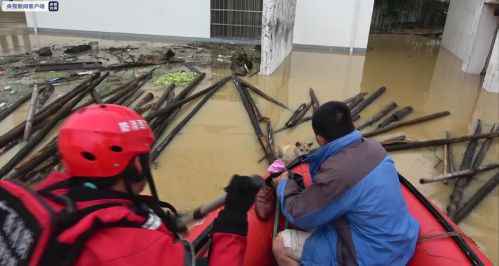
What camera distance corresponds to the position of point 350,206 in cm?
181

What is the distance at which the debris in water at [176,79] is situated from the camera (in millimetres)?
6574

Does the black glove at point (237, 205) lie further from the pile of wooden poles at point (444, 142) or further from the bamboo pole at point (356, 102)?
the bamboo pole at point (356, 102)

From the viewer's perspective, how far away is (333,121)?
194 centimetres

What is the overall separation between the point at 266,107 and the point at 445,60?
6.17 meters

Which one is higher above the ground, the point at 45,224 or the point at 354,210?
the point at 45,224

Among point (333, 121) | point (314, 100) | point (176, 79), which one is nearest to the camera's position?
point (333, 121)

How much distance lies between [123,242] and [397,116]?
5.02 m

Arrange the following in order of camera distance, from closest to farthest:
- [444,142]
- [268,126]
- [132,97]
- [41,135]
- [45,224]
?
[45,224] → [41,135] → [444,142] → [268,126] → [132,97]

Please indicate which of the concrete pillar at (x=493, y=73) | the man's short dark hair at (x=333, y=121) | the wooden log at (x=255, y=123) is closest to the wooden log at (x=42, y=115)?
the wooden log at (x=255, y=123)

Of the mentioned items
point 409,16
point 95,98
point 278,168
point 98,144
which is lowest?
point 95,98

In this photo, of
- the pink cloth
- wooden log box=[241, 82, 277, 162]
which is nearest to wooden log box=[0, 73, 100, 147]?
wooden log box=[241, 82, 277, 162]

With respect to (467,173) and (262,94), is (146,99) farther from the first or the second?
(467,173)

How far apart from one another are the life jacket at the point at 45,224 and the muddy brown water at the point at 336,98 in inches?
95.3

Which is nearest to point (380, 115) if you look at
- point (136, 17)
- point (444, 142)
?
point (444, 142)
